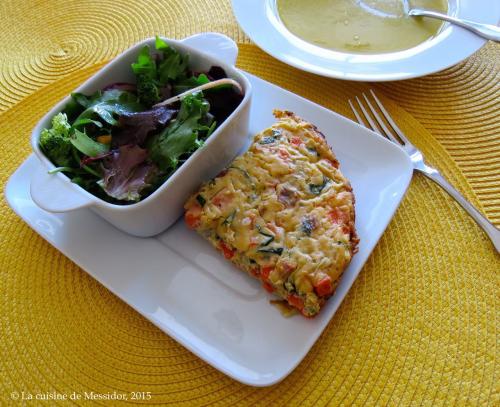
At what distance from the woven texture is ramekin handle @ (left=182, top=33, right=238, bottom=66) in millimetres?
399

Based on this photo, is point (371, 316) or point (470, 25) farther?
point (470, 25)

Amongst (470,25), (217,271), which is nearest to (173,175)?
(217,271)

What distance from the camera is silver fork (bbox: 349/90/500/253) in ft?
5.15

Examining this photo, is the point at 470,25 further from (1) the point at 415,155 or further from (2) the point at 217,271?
(2) the point at 217,271

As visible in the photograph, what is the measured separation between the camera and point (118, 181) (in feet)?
4.77

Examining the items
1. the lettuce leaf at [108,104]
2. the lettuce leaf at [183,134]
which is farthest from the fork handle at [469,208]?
the lettuce leaf at [108,104]

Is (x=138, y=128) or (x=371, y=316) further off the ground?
(x=138, y=128)

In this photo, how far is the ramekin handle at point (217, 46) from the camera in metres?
1.81

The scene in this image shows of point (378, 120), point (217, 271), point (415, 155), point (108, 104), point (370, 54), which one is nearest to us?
point (217, 271)

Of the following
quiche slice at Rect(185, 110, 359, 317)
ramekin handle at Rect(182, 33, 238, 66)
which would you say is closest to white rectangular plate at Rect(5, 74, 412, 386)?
quiche slice at Rect(185, 110, 359, 317)

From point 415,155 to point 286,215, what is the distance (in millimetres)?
605

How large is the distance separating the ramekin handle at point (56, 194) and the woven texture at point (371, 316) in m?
0.29

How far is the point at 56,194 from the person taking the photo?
54.6 inches

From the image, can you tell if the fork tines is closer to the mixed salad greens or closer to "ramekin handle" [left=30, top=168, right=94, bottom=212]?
the mixed salad greens
